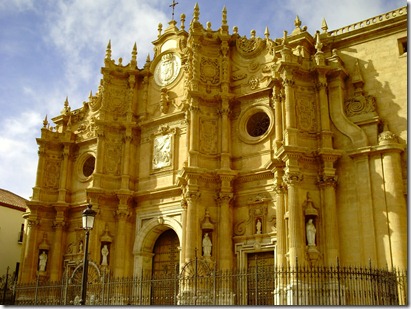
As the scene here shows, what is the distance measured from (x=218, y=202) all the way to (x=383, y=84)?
680 cm

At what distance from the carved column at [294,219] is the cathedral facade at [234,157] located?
0.12 ft

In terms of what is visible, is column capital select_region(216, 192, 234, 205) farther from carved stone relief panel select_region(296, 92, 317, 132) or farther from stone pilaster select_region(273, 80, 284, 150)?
carved stone relief panel select_region(296, 92, 317, 132)

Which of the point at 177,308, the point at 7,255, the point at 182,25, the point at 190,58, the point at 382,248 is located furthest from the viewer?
the point at 7,255

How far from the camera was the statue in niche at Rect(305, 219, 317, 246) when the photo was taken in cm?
1670

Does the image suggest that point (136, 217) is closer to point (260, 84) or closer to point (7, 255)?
point (260, 84)

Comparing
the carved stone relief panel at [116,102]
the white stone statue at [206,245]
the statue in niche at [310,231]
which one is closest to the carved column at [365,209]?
the statue in niche at [310,231]

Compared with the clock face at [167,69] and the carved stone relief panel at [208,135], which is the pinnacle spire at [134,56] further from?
the carved stone relief panel at [208,135]

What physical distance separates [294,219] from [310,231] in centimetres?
62

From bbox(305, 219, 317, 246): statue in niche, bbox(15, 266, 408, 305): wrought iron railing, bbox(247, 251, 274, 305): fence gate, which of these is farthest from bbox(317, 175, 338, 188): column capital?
bbox(247, 251, 274, 305): fence gate

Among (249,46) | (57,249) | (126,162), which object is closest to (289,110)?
(249,46)

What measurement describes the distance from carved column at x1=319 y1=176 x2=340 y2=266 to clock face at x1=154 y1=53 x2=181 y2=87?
873 centimetres

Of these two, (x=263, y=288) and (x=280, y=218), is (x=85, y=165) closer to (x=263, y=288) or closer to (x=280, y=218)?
(x=280, y=218)

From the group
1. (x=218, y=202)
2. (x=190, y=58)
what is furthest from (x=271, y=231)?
(x=190, y=58)

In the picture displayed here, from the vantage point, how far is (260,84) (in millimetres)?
20609
